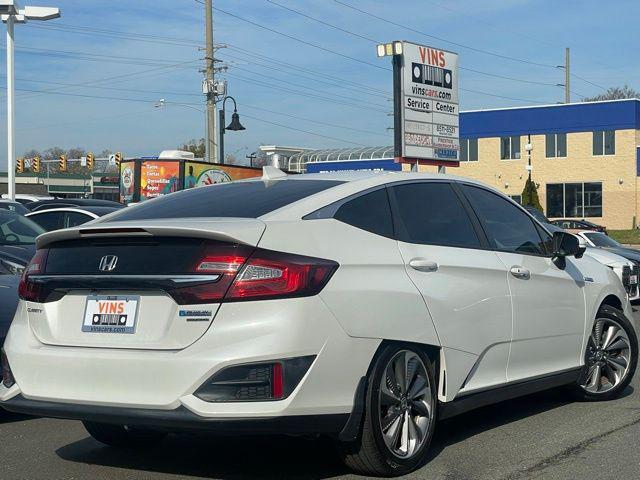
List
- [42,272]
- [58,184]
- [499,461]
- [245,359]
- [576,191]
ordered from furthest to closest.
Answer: [58,184] < [576,191] < [499,461] < [42,272] < [245,359]

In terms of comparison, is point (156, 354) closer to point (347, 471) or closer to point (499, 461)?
point (347, 471)

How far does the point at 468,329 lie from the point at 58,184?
314 feet

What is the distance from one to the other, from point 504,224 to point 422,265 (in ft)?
4.42

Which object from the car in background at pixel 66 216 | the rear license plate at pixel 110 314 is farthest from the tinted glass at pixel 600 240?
the rear license plate at pixel 110 314

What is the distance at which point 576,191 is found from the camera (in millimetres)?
56719

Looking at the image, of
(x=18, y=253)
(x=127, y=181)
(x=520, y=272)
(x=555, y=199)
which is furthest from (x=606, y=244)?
(x=555, y=199)

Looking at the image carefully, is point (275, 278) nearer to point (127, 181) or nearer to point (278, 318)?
point (278, 318)

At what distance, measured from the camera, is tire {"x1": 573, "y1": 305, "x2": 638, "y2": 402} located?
23.5 feet

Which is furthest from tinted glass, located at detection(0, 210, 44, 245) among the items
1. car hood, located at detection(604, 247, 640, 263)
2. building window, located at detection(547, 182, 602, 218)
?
building window, located at detection(547, 182, 602, 218)

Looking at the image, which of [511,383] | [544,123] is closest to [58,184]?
[544,123]

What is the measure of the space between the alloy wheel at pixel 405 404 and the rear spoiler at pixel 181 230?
1068 mm

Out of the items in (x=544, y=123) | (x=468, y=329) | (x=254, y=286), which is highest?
(x=544, y=123)

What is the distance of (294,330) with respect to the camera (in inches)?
174

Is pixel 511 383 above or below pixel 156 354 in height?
below
